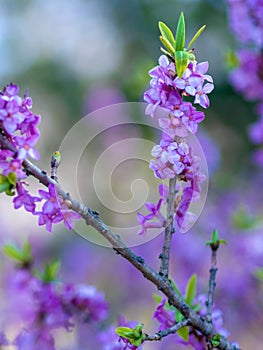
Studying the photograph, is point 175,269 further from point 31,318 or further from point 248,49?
point 31,318

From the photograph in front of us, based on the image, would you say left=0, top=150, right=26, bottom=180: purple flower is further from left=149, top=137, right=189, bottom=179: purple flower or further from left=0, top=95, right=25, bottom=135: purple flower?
left=149, top=137, right=189, bottom=179: purple flower

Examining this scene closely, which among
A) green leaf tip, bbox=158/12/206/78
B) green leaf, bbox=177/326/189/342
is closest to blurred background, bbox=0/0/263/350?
green leaf, bbox=177/326/189/342

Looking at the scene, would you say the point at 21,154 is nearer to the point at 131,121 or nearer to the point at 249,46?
the point at 249,46

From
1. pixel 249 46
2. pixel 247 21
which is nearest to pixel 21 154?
pixel 247 21

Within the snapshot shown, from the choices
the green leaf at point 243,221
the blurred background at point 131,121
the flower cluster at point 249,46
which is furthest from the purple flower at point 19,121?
the green leaf at point 243,221

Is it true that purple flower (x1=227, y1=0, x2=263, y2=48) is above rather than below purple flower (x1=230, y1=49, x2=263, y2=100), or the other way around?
above
